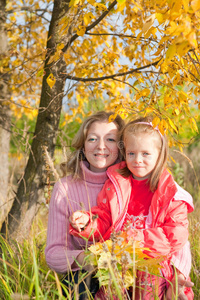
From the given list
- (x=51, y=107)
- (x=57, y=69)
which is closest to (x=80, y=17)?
(x=57, y=69)

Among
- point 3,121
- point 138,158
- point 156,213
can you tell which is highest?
point 3,121

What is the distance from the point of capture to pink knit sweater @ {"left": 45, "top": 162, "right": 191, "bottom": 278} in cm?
205

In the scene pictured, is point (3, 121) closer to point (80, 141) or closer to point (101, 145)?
point (80, 141)

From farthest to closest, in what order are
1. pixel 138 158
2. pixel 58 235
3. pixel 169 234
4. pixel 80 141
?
pixel 80 141
pixel 58 235
pixel 138 158
pixel 169 234

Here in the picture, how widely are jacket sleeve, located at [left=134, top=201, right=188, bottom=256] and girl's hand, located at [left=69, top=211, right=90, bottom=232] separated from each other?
324 millimetres

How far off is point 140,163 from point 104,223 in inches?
16.7

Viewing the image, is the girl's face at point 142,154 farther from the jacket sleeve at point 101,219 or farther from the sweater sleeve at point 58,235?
the sweater sleeve at point 58,235

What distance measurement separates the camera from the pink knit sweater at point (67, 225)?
6.72 feet

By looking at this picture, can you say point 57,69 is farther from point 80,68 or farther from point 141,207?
point 141,207

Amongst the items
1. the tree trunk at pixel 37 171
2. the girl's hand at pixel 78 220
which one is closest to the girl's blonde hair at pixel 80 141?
the girl's hand at pixel 78 220

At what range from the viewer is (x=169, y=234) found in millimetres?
1927

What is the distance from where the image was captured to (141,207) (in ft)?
6.99

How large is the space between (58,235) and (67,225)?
0.08 meters

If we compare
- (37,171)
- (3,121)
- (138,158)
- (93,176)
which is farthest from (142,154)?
(3,121)
